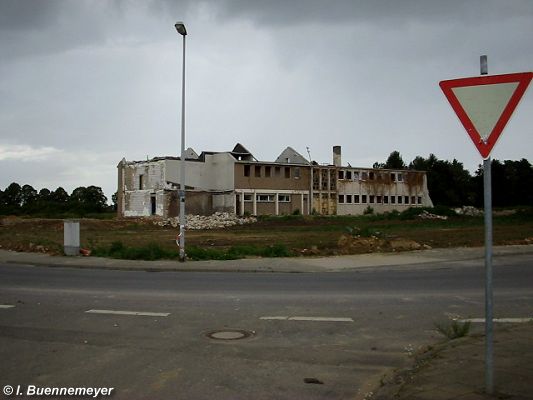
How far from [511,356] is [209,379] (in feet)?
11.0

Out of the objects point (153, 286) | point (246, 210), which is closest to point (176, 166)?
point (246, 210)

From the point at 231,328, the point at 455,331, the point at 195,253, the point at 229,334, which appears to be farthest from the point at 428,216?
the point at 229,334

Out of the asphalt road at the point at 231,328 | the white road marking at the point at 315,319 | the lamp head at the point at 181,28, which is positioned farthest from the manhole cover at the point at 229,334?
the lamp head at the point at 181,28

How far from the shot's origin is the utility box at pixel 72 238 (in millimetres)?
21594

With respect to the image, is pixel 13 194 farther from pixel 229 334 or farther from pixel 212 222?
pixel 229 334

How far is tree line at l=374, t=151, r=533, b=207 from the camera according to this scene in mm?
96062

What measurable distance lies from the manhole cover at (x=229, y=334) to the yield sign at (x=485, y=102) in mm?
4298

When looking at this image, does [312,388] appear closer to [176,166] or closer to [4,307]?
[4,307]

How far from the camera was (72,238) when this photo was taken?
21.6 meters

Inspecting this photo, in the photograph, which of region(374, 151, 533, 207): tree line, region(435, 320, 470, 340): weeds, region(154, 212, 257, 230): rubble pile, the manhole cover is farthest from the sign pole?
region(374, 151, 533, 207): tree line

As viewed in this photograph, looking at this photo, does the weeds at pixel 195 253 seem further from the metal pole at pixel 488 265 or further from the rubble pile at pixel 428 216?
the rubble pile at pixel 428 216

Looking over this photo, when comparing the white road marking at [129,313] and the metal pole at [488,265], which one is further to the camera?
the white road marking at [129,313]

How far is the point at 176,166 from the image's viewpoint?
61562 mm

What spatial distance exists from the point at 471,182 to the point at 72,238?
298 ft
